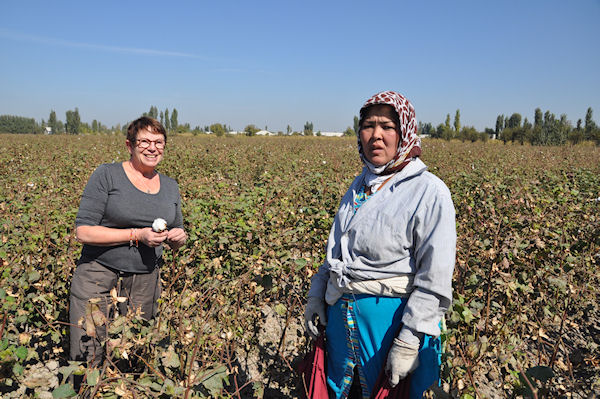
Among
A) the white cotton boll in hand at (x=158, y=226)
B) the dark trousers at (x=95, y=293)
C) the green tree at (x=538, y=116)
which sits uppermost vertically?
the green tree at (x=538, y=116)

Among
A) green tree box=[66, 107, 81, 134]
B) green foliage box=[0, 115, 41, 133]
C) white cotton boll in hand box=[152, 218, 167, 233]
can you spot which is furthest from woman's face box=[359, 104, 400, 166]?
green foliage box=[0, 115, 41, 133]

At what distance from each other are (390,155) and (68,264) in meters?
2.16

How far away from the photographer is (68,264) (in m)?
2.51

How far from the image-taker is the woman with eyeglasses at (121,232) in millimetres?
1873

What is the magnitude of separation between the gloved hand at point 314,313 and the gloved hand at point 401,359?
0.37 metres

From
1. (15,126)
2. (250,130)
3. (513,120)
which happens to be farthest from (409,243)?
(15,126)

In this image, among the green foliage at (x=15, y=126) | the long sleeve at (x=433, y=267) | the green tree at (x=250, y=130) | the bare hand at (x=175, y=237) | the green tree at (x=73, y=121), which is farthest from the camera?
the green foliage at (x=15, y=126)

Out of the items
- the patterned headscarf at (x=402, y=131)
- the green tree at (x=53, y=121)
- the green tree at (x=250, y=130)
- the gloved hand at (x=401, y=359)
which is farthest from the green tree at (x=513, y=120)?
the green tree at (x=53, y=121)

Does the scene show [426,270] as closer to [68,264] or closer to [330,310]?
[330,310]

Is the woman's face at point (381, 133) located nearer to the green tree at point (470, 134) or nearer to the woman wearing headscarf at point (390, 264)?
the woman wearing headscarf at point (390, 264)

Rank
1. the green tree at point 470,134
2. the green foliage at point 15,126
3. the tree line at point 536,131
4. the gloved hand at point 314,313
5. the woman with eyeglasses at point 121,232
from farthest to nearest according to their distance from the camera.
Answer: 1. the green foliage at point 15,126
2. the green tree at point 470,134
3. the tree line at point 536,131
4. the woman with eyeglasses at point 121,232
5. the gloved hand at point 314,313

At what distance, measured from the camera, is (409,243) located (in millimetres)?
1348

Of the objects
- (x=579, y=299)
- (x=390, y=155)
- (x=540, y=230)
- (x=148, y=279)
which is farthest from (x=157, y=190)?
(x=579, y=299)

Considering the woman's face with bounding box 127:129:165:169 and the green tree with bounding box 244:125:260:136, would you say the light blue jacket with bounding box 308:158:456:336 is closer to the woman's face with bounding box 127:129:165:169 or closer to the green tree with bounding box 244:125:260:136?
the woman's face with bounding box 127:129:165:169
